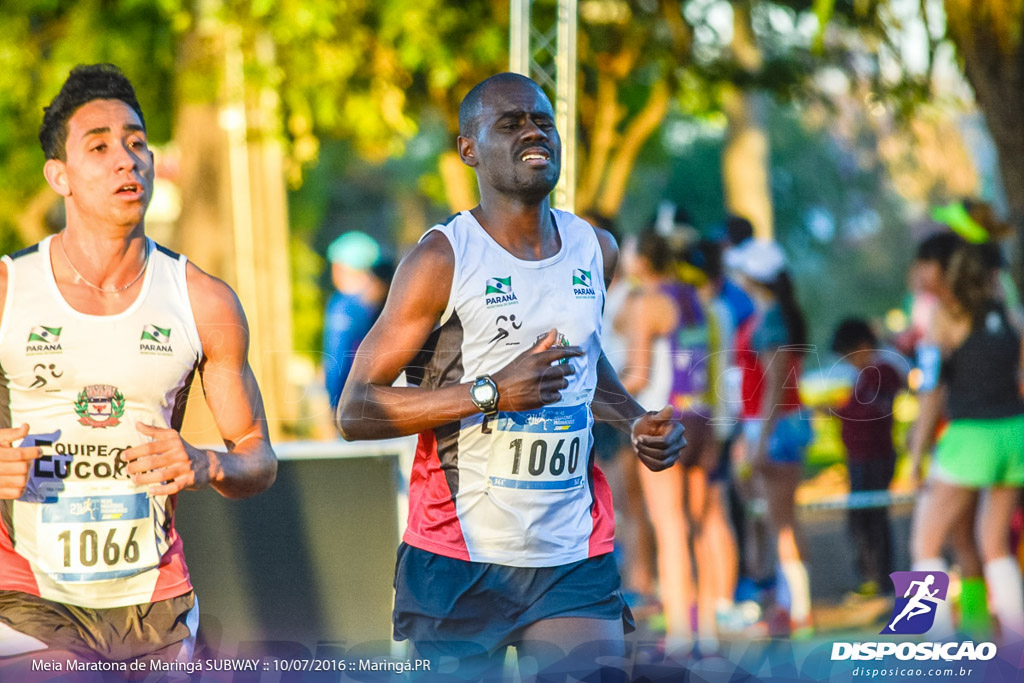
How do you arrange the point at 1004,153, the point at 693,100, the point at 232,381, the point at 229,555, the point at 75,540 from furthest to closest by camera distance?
the point at 693,100 < the point at 1004,153 < the point at 229,555 < the point at 232,381 < the point at 75,540

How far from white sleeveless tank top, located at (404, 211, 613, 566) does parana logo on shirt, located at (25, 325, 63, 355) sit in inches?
38.2

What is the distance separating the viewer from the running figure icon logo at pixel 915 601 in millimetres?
4672

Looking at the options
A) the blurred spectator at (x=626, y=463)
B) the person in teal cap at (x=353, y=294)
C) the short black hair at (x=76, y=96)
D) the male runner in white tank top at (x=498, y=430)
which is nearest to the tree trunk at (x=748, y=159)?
the person in teal cap at (x=353, y=294)

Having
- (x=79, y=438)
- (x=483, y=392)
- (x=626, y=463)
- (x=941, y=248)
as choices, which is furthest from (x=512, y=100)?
(x=626, y=463)

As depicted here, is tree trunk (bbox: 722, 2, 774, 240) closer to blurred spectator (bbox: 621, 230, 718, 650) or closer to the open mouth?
blurred spectator (bbox: 621, 230, 718, 650)

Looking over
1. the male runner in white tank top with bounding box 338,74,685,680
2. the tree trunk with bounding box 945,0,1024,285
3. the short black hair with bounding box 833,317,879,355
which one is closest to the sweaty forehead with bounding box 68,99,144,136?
the male runner in white tank top with bounding box 338,74,685,680

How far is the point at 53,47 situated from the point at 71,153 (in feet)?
33.5

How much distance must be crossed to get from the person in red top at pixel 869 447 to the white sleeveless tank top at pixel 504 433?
4.62m

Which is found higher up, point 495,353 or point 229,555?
point 495,353

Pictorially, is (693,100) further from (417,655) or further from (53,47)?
(417,655)

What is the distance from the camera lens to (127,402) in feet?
11.3

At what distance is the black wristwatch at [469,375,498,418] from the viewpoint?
3.38m

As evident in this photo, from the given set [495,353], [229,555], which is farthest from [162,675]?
[229,555]

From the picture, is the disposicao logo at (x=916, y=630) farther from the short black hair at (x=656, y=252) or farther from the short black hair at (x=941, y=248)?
the short black hair at (x=656, y=252)
